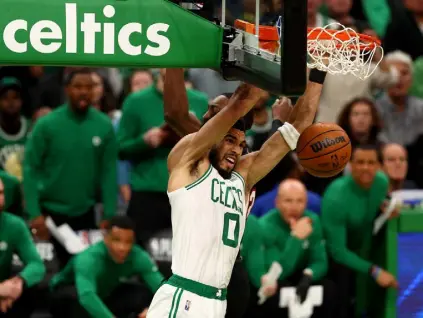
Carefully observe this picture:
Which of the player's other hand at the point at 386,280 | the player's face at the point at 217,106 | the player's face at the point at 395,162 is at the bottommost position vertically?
the player's other hand at the point at 386,280

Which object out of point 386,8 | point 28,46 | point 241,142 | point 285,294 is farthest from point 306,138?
point 386,8

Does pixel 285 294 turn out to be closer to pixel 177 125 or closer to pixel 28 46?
pixel 177 125

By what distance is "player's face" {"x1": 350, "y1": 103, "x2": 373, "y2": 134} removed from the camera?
10.6 meters

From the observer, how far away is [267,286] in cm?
949

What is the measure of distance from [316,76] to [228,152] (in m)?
0.76

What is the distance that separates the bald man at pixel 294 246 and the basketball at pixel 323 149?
8.10 ft

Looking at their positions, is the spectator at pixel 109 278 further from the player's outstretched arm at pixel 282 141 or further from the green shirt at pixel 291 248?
the player's outstretched arm at pixel 282 141

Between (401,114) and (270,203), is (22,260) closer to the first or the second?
(270,203)

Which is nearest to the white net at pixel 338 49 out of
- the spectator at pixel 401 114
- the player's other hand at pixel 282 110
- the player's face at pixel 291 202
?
the player's other hand at pixel 282 110

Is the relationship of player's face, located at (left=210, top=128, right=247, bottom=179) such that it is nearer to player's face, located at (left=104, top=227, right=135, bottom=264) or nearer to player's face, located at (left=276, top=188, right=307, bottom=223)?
player's face, located at (left=104, top=227, right=135, bottom=264)

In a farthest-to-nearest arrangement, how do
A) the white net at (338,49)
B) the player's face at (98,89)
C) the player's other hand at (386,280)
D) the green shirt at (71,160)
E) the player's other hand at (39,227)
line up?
the player's face at (98,89) < the green shirt at (71,160) < the player's other hand at (39,227) < the player's other hand at (386,280) < the white net at (338,49)

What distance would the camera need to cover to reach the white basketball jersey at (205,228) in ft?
22.4

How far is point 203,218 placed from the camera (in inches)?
270

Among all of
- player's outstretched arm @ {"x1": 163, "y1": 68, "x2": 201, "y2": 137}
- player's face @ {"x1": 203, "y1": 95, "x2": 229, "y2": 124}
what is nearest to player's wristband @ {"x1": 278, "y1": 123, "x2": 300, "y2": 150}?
player's face @ {"x1": 203, "y1": 95, "x2": 229, "y2": 124}
